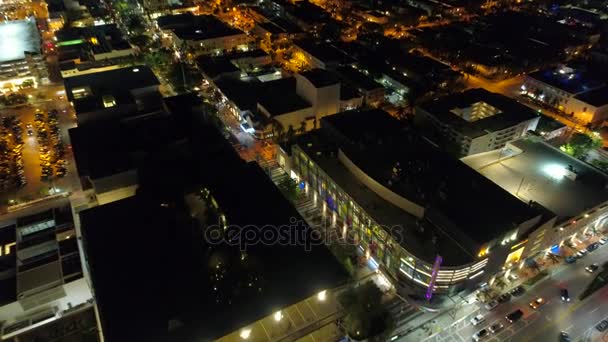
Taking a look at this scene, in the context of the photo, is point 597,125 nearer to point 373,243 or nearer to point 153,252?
point 373,243

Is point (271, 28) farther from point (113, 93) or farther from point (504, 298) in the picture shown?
point (504, 298)

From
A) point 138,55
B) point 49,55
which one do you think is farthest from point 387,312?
point 49,55

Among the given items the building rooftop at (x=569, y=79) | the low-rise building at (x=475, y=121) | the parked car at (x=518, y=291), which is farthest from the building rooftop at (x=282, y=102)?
the building rooftop at (x=569, y=79)

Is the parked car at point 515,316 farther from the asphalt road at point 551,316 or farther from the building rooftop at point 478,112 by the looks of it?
the building rooftop at point 478,112

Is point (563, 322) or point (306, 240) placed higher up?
point (306, 240)

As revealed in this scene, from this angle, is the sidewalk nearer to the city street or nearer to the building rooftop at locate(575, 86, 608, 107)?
the city street

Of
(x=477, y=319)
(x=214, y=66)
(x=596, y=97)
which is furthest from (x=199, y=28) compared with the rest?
(x=477, y=319)
